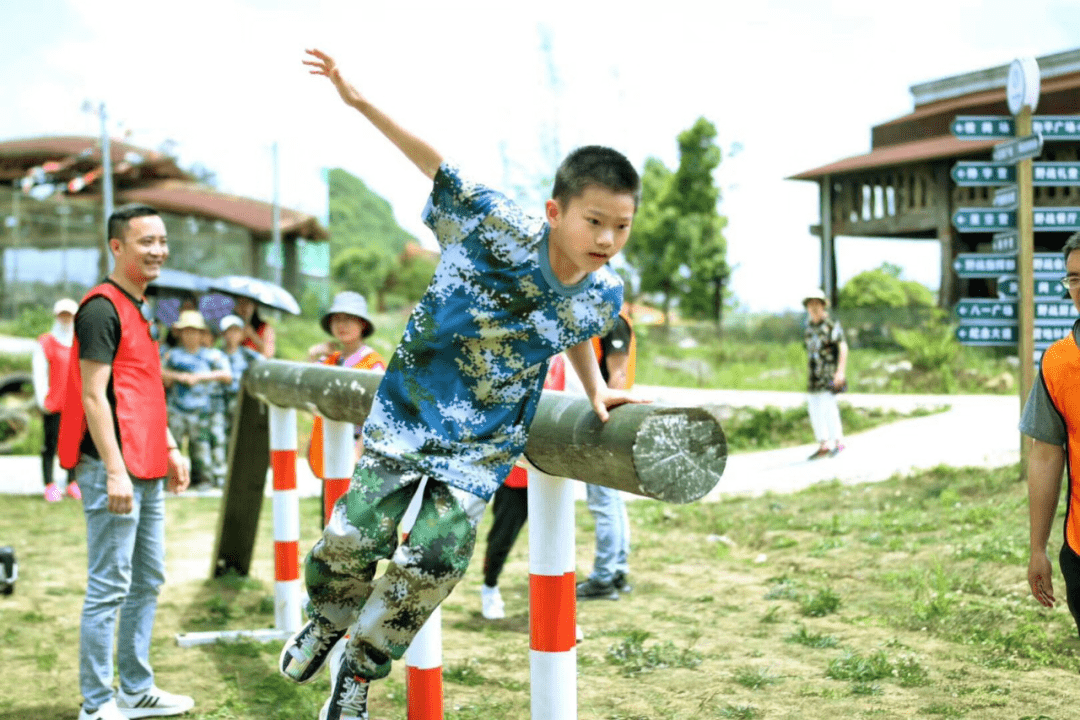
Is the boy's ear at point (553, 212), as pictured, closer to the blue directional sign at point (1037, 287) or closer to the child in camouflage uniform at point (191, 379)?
the blue directional sign at point (1037, 287)

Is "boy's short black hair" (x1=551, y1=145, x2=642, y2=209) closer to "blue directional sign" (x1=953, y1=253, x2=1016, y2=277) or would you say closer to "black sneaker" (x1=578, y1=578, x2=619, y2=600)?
"black sneaker" (x1=578, y1=578, x2=619, y2=600)

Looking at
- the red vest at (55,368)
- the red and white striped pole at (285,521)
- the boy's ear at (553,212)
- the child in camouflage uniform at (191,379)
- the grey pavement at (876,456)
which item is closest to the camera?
the boy's ear at (553,212)

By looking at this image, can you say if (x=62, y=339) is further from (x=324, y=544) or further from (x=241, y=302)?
(x=324, y=544)

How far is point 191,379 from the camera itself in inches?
421

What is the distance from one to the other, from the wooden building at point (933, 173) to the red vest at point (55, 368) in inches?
763

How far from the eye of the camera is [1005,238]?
9.36 metres

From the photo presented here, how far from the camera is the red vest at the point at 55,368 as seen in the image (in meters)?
10.2

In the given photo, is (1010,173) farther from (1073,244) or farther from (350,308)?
(1073,244)

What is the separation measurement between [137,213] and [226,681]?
2091mm

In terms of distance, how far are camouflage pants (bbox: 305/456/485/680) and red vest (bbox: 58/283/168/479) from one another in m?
1.59

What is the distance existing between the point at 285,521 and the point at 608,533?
1.87 m

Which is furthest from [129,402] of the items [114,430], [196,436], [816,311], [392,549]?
[816,311]

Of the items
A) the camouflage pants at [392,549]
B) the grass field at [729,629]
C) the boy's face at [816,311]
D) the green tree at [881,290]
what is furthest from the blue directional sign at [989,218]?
the green tree at [881,290]

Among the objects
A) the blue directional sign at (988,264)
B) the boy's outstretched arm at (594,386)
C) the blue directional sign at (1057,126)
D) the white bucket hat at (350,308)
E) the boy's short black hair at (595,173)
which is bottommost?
the boy's outstretched arm at (594,386)
